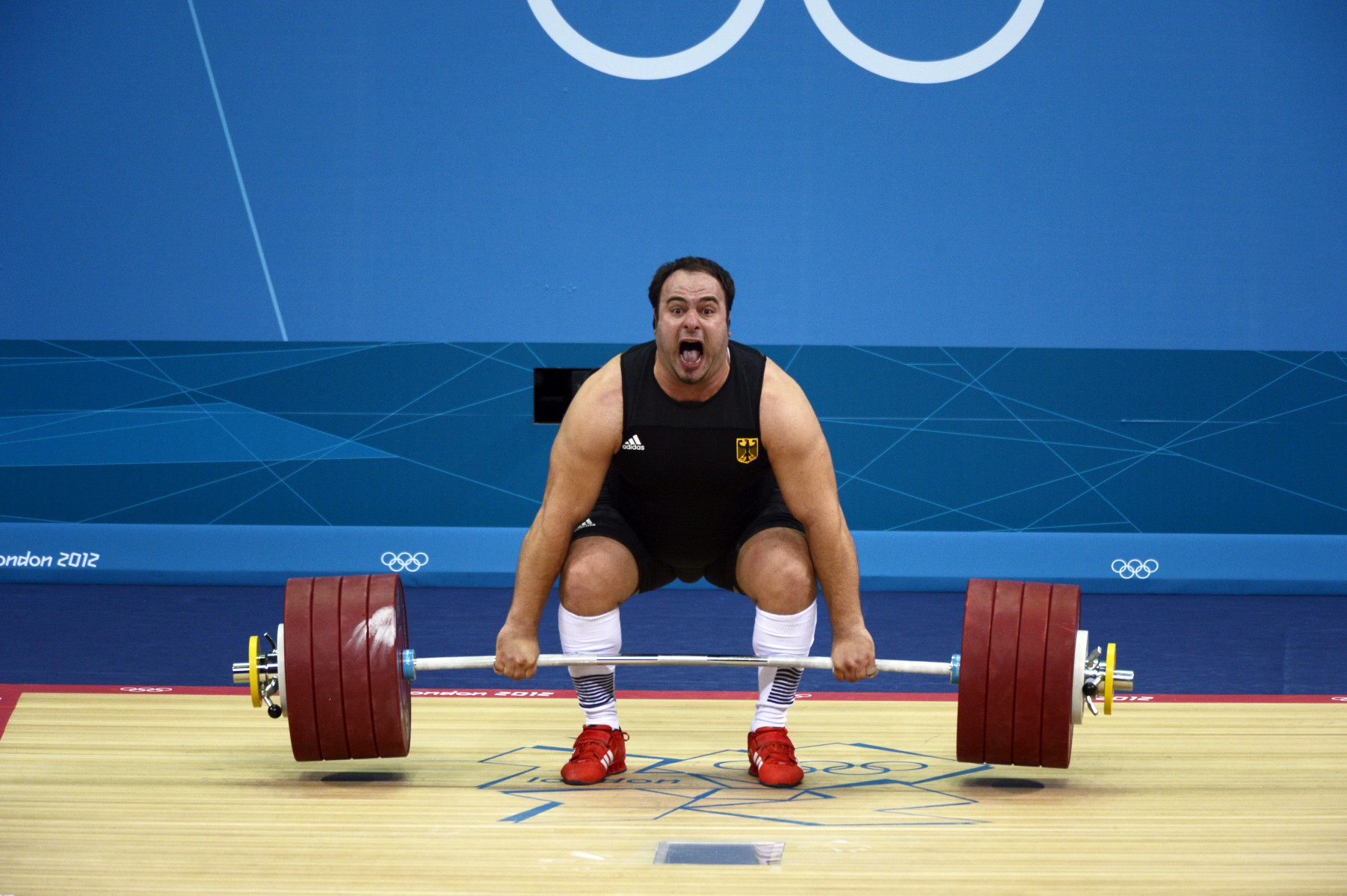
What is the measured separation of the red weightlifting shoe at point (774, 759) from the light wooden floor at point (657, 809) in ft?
0.12

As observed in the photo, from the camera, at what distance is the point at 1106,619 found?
4594 millimetres

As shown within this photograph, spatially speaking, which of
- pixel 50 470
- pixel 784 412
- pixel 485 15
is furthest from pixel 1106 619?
pixel 50 470

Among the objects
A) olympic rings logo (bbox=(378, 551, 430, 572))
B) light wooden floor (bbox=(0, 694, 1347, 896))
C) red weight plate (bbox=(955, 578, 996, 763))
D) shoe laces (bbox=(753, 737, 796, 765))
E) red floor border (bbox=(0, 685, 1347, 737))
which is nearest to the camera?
light wooden floor (bbox=(0, 694, 1347, 896))

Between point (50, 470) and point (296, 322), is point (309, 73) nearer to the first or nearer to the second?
point (296, 322)

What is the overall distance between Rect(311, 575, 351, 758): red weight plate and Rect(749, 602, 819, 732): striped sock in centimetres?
80

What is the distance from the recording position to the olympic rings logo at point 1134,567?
5.35 metres

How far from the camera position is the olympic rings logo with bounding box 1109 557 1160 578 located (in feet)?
17.5

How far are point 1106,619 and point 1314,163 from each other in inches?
93.7

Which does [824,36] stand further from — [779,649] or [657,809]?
[657,809]

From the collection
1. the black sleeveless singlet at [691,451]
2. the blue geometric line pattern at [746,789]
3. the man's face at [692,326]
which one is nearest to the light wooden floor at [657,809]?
the blue geometric line pattern at [746,789]

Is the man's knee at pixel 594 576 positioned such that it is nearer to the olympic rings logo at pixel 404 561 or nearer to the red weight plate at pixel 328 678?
the red weight plate at pixel 328 678

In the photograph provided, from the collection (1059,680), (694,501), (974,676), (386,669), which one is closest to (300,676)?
(386,669)

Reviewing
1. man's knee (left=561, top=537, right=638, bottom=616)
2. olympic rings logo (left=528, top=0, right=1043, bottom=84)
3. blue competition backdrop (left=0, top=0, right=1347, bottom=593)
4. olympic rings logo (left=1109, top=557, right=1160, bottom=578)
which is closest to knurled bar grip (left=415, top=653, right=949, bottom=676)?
man's knee (left=561, top=537, right=638, bottom=616)

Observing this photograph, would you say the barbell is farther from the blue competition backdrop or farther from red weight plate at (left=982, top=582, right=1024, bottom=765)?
the blue competition backdrop
